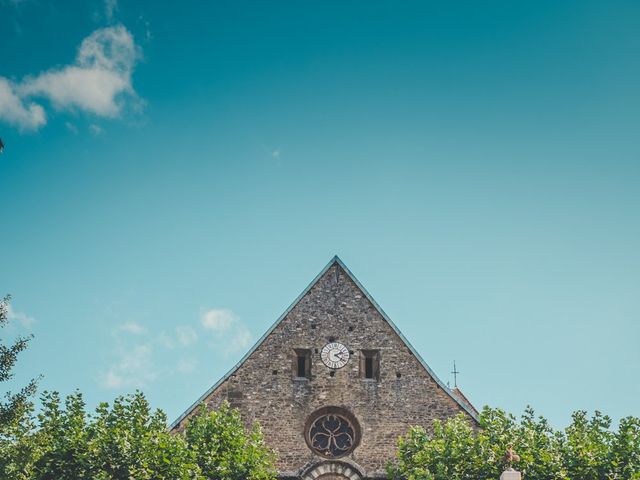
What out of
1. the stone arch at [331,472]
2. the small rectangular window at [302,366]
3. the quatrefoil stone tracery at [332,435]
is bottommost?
the stone arch at [331,472]

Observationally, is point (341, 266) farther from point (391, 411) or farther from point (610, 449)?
point (610, 449)

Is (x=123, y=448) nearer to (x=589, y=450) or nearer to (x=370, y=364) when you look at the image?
(x=370, y=364)

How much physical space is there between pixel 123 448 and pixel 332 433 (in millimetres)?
6781

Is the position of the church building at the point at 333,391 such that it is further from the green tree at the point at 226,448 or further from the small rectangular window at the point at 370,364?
the green tree at the point at 226,448

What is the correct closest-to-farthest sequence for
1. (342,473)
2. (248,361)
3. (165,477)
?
(165,477)
(342,473)
(248,361)

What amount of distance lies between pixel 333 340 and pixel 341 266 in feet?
8.89

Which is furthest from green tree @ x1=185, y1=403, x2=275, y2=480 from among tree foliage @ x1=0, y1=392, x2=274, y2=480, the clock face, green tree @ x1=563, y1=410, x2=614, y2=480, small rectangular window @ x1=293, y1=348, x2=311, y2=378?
green tree @ x1=563, y1=410, x2=614, y2=480

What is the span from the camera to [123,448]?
63.2 ft

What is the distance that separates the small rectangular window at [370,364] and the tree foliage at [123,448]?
4.55m

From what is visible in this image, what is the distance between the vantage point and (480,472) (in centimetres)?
1961

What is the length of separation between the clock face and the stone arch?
3.13 metres

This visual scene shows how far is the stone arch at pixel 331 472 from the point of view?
2237 cm

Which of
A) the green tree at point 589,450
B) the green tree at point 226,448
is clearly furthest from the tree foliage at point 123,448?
the green tree at point 589,450

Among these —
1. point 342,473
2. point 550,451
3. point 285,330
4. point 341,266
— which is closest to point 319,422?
point 342,473
